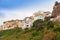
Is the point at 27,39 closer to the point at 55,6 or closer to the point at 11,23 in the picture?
the point at 55,6

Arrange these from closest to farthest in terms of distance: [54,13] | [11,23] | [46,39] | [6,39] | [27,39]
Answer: [46,39], [27,39], [6,39], [54,13], [11,23]

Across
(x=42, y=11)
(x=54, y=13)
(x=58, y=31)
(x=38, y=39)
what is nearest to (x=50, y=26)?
(x=58, y=31)

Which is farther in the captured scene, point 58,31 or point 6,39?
point 6,39

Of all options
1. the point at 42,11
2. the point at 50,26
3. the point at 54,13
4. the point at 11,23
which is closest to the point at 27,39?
the point at 50,26

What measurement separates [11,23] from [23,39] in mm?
56882

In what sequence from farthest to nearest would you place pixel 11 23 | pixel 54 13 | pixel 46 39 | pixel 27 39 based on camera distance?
pixel 11 23
pixel 54 13
pixel 27 39
pixel 46 39

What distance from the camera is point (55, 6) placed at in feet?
186

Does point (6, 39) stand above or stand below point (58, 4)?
below

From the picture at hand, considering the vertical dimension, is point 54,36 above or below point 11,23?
above

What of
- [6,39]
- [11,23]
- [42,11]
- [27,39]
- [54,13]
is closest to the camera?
[27,39]

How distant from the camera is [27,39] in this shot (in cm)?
3122

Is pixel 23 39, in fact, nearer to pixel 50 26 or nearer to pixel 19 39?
pixel 19 39

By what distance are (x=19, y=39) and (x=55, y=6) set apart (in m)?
25.5

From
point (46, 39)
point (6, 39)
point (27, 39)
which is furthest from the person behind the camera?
point (6, 39)
